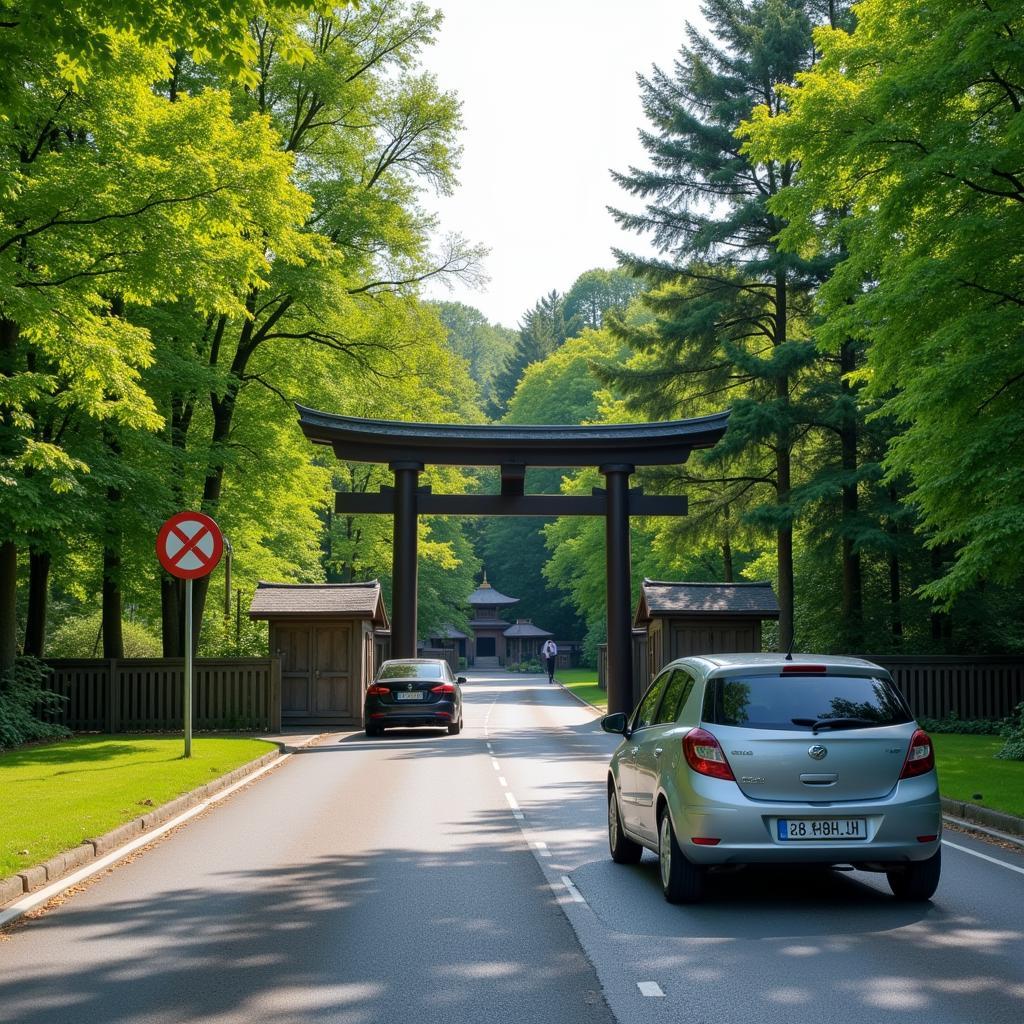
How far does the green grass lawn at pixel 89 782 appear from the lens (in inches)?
438

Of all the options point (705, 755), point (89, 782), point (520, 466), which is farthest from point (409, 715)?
point (705, 755)

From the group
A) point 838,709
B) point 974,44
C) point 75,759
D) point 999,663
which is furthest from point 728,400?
point 838,709

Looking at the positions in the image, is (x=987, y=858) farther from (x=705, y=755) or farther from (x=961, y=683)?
(x=961, y=683)

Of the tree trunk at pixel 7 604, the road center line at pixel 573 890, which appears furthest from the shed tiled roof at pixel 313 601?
the road center line at pixel 573 890

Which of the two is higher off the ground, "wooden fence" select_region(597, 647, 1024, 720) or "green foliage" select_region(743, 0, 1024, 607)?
"green foliage" select_region(743, 0, 1024, 607)

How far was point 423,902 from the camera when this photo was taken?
350 inches

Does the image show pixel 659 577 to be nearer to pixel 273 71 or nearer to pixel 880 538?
pixel 880 538

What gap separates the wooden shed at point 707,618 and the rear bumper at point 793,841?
23448 mm

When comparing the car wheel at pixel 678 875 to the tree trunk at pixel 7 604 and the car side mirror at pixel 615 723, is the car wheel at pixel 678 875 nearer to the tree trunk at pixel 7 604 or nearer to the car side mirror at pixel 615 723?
the car side mirror at pixel 615 723

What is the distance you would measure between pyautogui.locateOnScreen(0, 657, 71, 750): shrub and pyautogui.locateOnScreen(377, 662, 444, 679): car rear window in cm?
632

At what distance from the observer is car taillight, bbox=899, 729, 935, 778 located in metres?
8.68

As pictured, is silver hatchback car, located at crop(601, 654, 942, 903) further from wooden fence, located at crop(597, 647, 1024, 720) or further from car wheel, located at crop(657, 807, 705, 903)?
wooden fence, located at crop(597, 647, 1024, 720)

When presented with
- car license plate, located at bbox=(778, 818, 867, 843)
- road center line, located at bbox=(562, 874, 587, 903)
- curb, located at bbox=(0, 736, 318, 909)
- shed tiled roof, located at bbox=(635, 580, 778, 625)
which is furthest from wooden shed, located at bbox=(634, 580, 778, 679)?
car license plate, located at bbox=(778, 818, 867, 843)

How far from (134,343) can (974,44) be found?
486 inches
